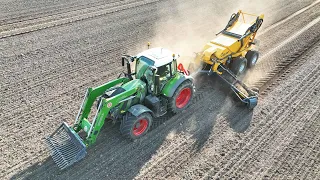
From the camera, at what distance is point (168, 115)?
29.6ft

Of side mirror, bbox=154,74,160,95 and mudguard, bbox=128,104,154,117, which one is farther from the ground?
side mirror, bbox=154,74,160,95

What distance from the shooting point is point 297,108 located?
373 inches

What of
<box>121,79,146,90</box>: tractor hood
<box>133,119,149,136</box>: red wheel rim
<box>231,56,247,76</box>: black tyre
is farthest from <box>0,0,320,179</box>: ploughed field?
<box>121,79,146,90</box>: tractor hood

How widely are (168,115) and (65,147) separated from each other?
334 cm

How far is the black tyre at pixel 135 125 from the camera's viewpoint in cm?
755

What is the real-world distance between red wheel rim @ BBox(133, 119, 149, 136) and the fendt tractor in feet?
10.5

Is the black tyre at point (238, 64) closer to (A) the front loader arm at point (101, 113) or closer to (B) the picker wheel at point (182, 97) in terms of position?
(B) the picker wheel at point (182, 97)

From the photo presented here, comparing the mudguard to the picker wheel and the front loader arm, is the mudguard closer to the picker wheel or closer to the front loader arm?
the front loader arm

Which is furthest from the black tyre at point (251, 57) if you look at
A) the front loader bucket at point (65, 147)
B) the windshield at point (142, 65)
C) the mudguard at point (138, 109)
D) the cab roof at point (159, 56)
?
the front loader bucket at point (65, 147)

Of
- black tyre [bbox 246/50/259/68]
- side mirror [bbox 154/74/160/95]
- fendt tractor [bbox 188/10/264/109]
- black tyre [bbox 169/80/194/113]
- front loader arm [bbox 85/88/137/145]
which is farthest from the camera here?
black tyre [bbox 246/50/259/68]

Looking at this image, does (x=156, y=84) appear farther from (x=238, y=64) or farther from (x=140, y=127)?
(x=238, y=64)

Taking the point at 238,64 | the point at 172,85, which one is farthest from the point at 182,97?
the point at 238,64

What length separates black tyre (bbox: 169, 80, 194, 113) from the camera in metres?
8.52

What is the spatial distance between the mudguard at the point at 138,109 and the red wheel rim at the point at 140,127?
1.05ft
